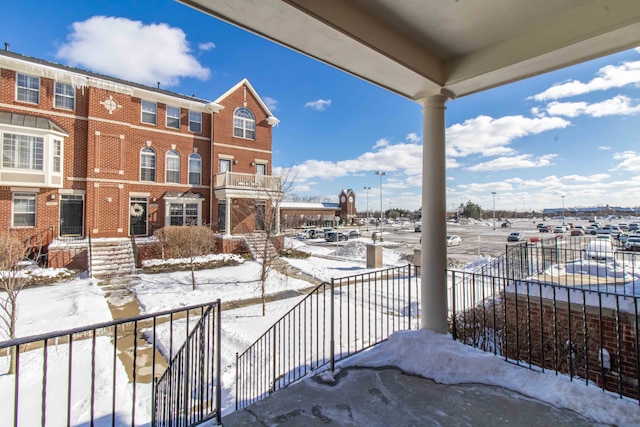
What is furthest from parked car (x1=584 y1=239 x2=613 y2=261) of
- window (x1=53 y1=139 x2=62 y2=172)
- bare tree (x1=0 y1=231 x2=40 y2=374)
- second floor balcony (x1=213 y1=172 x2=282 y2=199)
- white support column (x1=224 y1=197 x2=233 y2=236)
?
window (x1=53 y1=139 x2=62 y2=172)

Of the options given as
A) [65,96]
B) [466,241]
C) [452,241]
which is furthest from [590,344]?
[466,241]

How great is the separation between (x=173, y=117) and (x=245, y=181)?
16.4ft

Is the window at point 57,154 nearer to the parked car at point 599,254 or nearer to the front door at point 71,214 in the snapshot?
the front door at point 71,214

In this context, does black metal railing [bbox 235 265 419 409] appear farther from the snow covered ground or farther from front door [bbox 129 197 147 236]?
front door [bbox 129 197 147 236]

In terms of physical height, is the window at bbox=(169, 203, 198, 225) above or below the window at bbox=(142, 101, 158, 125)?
below

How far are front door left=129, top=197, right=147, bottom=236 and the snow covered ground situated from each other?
4529 mm

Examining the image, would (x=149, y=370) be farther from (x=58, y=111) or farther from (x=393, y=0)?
(x=58, y=111)

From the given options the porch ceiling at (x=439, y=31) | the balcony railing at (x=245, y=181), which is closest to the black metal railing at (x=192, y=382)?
the porch ceiling at (x=439, y=31)

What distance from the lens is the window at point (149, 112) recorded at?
47.9ft

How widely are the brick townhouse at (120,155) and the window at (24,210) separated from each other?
0.03 m

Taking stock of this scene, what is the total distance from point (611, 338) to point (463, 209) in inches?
3027

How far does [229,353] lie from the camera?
5730 mm

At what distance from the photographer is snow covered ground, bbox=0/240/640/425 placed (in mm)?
2469

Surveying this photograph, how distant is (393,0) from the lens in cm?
234
